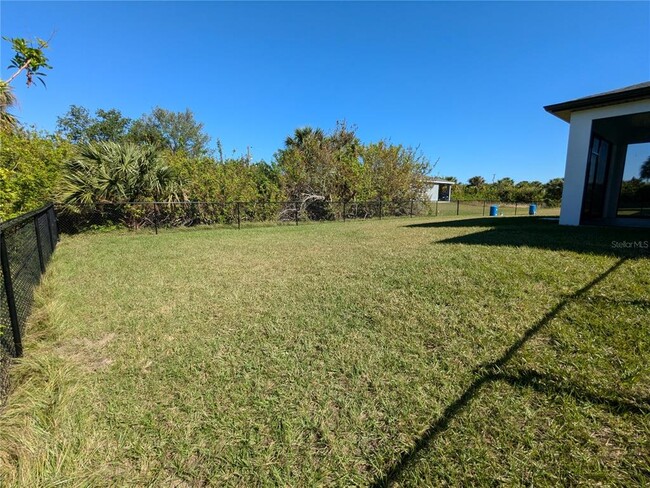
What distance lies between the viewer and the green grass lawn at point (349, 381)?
5.52 feet

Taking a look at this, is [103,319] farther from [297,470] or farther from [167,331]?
[297,470]

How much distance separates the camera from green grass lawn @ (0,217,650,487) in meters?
1.68

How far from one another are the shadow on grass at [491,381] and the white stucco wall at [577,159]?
23.7 ft

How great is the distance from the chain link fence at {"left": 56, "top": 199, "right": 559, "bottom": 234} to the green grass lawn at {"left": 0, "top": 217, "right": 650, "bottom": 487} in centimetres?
645

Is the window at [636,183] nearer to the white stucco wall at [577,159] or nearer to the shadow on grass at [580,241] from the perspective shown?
the white stucco wall at [577,159]

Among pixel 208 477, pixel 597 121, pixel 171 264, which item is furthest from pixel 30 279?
pixel 597 121

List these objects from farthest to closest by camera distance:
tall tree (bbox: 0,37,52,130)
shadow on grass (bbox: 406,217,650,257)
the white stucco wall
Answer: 1. the white stucco wall
2. shadow on grass (bbox: 406,217,650,257)
3. tall tree (bbox: 0,37,52,130)

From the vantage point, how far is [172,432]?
76.6 inches

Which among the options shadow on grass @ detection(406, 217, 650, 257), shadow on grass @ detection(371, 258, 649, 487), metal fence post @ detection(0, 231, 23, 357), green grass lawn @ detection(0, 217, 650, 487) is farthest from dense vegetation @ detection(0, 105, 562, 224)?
shadow on grass @ detection(406, 217, 650, 257)

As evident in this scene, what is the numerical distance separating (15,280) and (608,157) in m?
14.0

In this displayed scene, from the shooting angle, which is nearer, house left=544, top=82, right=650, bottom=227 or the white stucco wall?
house left=544, top=82, right=650, bottom=227

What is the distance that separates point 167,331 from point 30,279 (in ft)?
7.32

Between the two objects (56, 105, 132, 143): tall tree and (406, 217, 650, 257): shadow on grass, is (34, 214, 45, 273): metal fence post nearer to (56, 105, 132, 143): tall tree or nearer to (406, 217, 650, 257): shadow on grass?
(406, 217, 650, 257): shadow on grass

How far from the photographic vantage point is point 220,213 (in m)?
12.1
